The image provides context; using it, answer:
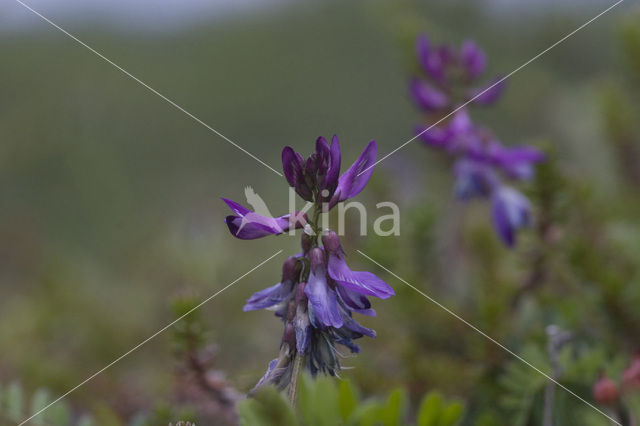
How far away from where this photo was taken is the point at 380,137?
4.84 metres

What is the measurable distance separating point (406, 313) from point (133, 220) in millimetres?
2052

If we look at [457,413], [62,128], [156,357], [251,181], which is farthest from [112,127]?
[457,413]

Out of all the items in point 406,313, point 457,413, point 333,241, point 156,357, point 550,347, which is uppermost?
point 333,241

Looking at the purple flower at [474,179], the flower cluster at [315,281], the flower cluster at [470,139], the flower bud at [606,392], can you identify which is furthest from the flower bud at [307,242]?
the purple flower at [474,179]

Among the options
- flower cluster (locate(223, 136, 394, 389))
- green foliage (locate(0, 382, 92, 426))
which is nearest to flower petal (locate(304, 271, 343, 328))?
flower cluster (locate(223, 136, 394, 389))

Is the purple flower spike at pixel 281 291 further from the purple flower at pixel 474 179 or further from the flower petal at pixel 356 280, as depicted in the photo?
the purple flower at pixel 474 179

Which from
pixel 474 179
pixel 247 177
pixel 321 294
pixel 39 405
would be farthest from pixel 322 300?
pixel 247 177

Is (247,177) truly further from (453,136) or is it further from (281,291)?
(281,291)

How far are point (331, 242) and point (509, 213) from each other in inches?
36.2

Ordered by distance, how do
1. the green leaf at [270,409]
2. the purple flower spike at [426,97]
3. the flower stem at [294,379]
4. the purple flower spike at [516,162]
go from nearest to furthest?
1. the green leaf at [270,409]
2. the flower stem at [294,379]
3. the purple flower spike at [516,162]
4. the purple flower spike at [426,97]

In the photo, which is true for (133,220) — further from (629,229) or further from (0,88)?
(629,229)

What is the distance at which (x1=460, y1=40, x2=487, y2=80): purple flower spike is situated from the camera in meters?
1.99

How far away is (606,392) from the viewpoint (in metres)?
1.13

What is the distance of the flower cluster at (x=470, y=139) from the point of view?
1690mm
